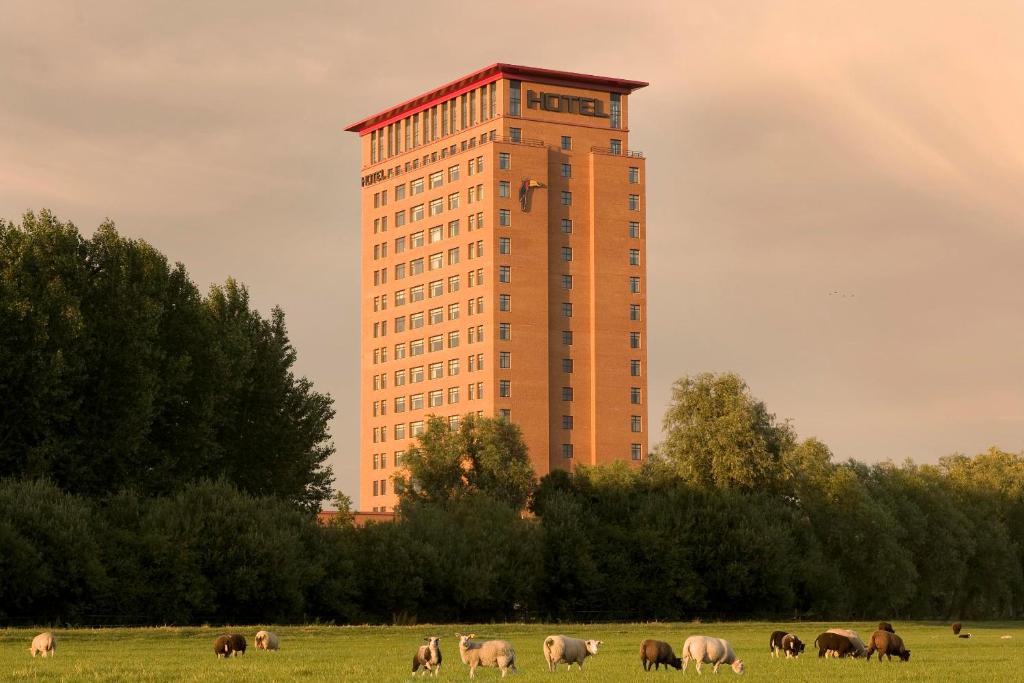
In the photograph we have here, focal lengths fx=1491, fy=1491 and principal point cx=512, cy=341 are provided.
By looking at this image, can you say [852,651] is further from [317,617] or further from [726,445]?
[726,445]

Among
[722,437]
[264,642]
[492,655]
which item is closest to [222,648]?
[264,642]

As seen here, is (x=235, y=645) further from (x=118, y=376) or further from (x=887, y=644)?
(x=118, y=376)

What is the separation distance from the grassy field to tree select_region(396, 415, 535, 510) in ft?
254

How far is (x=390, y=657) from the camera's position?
2164 inches

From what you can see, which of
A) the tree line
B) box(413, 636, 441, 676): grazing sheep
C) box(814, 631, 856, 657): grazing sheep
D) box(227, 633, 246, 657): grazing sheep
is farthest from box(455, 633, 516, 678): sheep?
the tree line

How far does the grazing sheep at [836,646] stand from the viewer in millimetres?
55344

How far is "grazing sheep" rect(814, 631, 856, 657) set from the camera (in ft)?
182

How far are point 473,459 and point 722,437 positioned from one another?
5121cm

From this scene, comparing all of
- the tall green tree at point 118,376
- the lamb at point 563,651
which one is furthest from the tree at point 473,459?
the lamb at point 563,651

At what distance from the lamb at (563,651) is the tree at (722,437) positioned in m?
78.2

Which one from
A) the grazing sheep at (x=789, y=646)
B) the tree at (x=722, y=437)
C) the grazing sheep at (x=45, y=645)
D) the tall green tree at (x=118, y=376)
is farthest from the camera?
the tree at (x=722, y=437)

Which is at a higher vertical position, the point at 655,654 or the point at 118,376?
the point at 118,376

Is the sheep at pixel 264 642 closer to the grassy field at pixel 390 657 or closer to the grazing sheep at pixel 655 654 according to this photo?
the grassy field at pixel 390 657

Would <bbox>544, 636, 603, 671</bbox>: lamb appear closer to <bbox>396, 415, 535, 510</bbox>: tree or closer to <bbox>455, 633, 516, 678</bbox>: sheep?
<bbox>455, 633, 516, 678</bbox>: sheep
